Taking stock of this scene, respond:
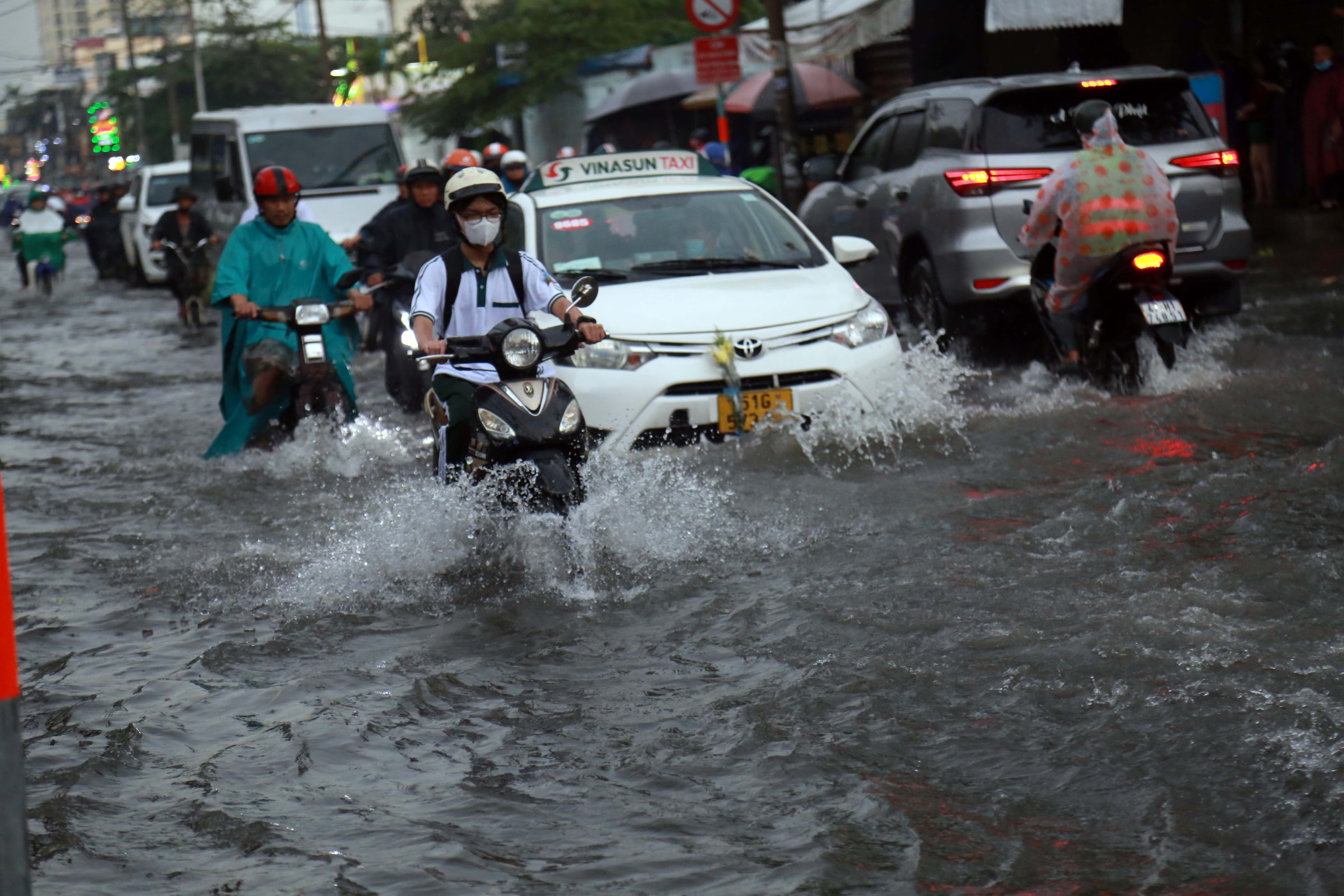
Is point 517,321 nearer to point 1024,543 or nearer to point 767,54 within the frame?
point 1024,543

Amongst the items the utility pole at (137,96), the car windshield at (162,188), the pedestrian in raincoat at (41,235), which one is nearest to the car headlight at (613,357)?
the car windshield at (162,188)

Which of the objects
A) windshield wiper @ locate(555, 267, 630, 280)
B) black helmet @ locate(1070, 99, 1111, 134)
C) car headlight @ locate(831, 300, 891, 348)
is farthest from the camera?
black helmet @ locate(1070, 99, 1111, 134)

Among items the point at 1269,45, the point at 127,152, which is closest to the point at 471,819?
the point at 1269,45

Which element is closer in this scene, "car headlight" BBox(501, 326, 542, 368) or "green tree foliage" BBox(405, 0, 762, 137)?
"car headlight" BBox(501, 326, 542, 368)

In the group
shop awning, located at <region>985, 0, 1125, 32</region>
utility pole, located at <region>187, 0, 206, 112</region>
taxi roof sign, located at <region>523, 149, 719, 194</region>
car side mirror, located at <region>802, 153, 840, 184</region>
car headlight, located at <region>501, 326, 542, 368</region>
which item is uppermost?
utility pole, located at <region>187, 0, 206, 112</region>

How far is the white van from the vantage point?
18828mm

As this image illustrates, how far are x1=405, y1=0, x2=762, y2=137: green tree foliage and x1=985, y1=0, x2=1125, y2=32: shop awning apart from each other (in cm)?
2153

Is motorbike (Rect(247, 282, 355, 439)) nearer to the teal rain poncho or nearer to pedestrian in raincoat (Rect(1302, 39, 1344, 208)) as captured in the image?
the teal rain poncho

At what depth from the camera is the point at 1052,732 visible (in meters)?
4.20

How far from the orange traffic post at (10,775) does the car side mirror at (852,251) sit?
6.64 meters

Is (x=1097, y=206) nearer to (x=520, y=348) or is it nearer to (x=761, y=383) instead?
(x=761, y=383)

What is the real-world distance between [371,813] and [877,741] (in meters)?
1.25

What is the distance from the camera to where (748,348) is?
7.91 m

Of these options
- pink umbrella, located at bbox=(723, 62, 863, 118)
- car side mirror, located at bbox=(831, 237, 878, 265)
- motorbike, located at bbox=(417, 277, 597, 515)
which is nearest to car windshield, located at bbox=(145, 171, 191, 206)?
pink umbrella, located at bbox=(723, 62, 863, 118)
